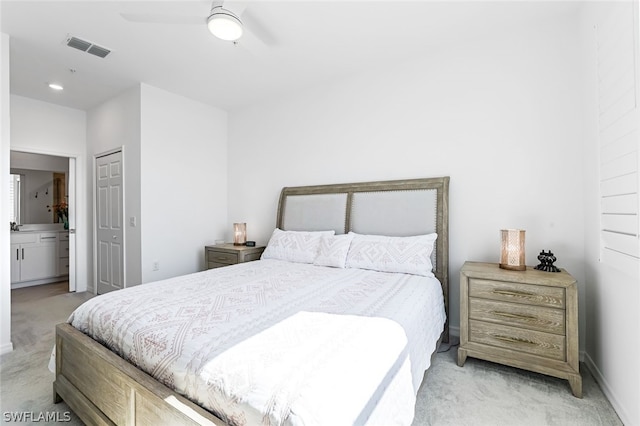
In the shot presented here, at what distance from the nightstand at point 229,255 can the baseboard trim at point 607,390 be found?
10.8 feet

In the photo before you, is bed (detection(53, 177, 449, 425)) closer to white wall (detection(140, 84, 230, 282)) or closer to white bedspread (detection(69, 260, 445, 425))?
white bedspread (detection(69, 260, 445, 425))

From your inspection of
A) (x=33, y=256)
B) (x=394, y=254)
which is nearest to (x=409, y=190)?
(x=394, y=254)

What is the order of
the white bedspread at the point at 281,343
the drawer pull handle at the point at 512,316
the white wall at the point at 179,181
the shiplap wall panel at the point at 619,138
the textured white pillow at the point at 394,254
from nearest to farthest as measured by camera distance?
the white bedspread at the point at 281,343
the shiplap wall panel at the point at 619,138
the drawer pull handle at the point at 512,316
the textured white pillow at the point at 394,254
the white wall at the point at 179,181

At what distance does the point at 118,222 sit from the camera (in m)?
3.97

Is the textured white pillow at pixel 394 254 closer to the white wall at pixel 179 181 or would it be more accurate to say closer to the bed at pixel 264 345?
the bed at pixel 264 345

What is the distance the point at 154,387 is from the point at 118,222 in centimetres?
354

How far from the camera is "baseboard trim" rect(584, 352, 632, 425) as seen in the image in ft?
5.24

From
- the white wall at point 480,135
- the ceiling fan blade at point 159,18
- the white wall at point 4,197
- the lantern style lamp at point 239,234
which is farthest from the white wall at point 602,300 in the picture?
the white wall at point 4,197

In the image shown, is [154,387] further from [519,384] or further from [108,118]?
[108,118]

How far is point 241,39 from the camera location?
251cm

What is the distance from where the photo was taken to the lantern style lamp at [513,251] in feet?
7.20

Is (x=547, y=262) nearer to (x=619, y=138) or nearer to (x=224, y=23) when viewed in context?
(x=619, y=138)

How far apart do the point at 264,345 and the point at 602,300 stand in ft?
7.52

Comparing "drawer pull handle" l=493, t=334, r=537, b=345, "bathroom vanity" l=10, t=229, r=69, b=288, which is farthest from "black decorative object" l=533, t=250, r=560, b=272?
"bathroom vanity" l=10, t=229, r=69, b=288
